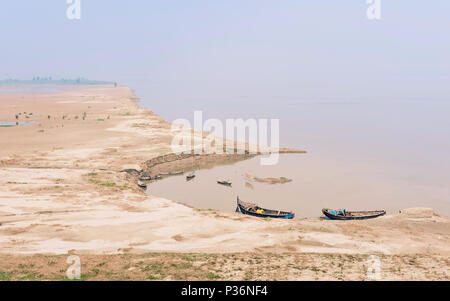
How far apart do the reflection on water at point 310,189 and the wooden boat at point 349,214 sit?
5.92 feet

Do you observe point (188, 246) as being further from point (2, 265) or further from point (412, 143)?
point (412, 143)

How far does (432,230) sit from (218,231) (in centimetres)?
1794

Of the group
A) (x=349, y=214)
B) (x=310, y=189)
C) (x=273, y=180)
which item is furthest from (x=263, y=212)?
(x=273, y=180)

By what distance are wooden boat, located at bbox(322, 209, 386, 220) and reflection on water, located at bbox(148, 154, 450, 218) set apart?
180 centimetres

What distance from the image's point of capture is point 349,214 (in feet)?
107

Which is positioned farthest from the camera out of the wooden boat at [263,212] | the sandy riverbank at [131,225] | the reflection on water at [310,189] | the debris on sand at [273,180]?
the debris on sand at [273,180]

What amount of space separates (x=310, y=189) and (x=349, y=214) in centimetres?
868

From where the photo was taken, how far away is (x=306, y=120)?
9856 centimetres

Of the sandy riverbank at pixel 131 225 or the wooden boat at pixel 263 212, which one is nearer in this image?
the sandy riverbank at pixel 131 225

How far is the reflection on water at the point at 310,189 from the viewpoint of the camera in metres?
36.6

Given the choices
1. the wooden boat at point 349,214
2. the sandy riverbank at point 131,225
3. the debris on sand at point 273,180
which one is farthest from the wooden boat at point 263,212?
the debris on sand at point 273,180

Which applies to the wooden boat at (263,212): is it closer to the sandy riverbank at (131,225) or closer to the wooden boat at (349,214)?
the sandy riverbank at (131,225)

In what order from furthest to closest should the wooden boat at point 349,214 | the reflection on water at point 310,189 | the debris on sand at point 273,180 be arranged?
the debris on sand at point 273,180
the reflection on water at point 310,189
the wooden boat at point 349,214

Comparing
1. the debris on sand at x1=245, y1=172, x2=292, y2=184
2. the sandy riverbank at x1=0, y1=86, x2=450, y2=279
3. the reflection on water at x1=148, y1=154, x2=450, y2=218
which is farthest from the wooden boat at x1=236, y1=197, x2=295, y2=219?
the debris on sand at x1=245, y1=172, x2=292, y2=184
